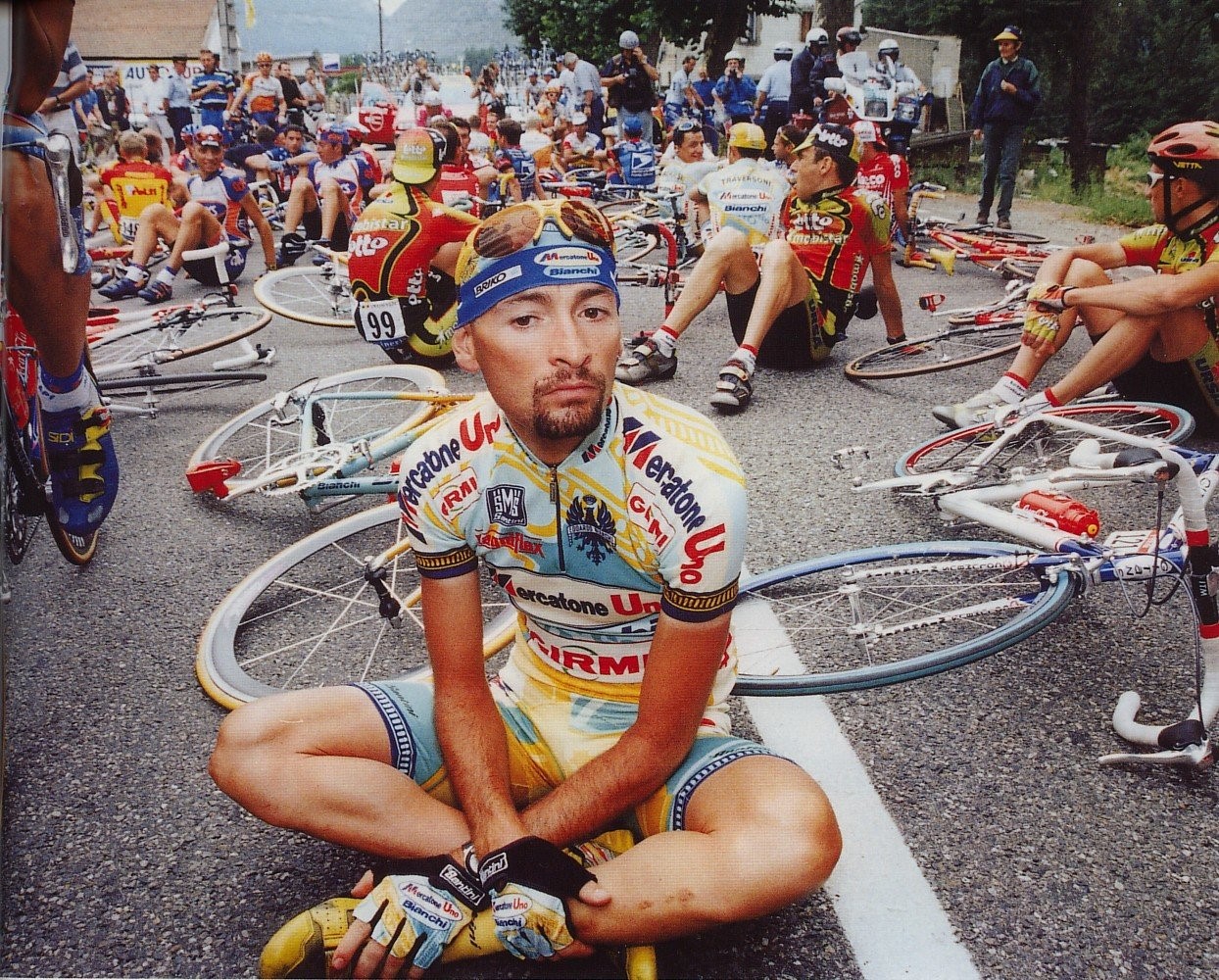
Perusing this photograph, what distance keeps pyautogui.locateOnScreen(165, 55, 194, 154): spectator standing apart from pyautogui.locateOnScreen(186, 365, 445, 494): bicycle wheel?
1.27 metres

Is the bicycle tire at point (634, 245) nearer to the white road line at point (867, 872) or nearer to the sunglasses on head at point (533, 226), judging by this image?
the white road line at point (867, 872)

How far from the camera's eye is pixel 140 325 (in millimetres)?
5262

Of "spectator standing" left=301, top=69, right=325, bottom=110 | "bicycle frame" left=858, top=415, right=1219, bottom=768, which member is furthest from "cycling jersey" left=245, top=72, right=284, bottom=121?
"bicycle frame" left=858, top=415, right=1219, bottom=768

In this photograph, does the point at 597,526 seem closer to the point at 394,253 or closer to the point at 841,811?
the point at 841,811

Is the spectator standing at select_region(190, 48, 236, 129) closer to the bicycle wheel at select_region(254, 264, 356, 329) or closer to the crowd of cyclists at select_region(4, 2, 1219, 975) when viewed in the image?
the bicycle wheel at select_region(254, 264, 356, 329)

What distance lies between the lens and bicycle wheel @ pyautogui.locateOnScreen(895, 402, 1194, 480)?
10.8 feet

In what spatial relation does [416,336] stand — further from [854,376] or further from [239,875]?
[239,875]

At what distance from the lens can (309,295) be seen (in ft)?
23.8

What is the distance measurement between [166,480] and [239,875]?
8.93ft

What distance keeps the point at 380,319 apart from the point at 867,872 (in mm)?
4072

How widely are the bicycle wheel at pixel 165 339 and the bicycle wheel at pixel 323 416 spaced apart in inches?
54.4

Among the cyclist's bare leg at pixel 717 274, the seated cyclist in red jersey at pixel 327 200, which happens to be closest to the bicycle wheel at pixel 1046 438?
the cyclist's bare leg at pixel 717 274

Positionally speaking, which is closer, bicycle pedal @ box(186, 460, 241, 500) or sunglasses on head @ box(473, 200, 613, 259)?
sunglasses on head @ box(473, 200, 613, 259)

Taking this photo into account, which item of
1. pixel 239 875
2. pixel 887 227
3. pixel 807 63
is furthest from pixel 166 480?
pixel 807 63
